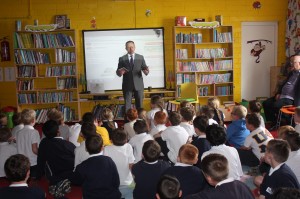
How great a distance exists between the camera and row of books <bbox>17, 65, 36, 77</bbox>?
798 cm

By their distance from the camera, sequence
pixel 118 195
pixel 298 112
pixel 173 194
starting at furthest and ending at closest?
pixel 298 112, pixel 118 195, pixel 173 194

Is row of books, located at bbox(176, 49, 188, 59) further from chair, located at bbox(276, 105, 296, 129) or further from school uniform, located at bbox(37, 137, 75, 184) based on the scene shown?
school uniform, located at bbox(37, 137, 75, 184)

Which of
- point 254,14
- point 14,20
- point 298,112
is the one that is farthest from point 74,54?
point 298,112

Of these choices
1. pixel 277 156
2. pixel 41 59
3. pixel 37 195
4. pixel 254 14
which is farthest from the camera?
pixel 254 14

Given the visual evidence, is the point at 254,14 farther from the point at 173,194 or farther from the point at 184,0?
the point at 173,194

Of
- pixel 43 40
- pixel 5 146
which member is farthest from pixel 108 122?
pixel 43 40

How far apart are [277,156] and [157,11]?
236 inches

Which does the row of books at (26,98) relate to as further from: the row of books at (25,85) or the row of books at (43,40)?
the row of books at (43,40)

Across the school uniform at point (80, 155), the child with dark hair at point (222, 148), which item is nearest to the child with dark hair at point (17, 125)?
the school uniform at point (80, 155)

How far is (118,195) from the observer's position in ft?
11.0

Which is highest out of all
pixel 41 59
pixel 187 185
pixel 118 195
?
pixel 41 59

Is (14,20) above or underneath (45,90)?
above

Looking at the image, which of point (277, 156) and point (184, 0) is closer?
point (277, 156)

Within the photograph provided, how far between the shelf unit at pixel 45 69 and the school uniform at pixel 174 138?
4.02 metres
